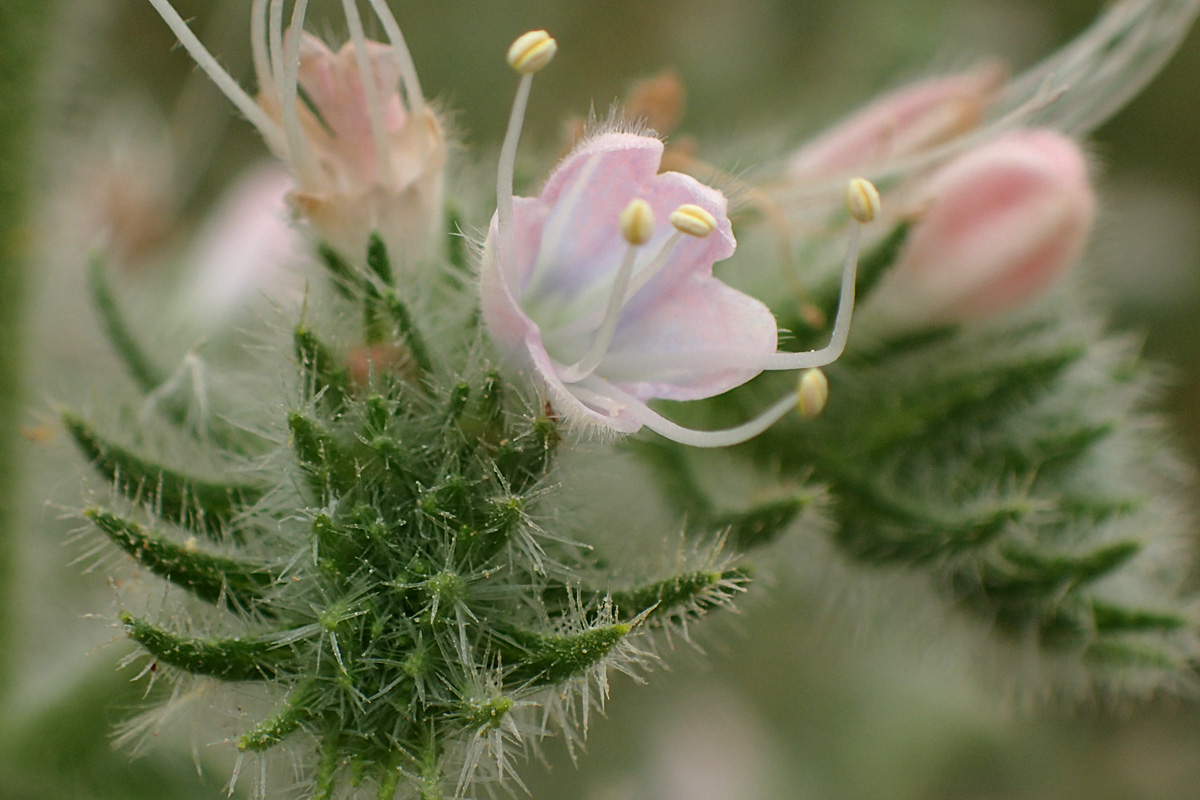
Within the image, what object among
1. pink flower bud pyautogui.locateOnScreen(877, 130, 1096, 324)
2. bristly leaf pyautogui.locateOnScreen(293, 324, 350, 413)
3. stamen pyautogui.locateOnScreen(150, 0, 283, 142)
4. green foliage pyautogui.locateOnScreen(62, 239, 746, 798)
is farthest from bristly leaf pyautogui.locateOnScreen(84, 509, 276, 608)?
pink flower bud pyautogui.locateOnScreen(877, 130, 1096, 324)

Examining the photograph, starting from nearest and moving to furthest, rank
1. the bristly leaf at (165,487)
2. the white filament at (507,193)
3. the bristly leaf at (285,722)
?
the bristly leaf at (285,722) → the white filament at (507,193) → the bristly leaf at (165,487)

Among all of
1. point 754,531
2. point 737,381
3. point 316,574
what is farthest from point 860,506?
point 316,574

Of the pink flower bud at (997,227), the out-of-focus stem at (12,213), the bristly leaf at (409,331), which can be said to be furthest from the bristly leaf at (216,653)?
the pink flower bud at (997,227)

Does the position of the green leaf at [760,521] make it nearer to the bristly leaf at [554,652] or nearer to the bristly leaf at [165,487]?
the bristly leaf at [554,652]

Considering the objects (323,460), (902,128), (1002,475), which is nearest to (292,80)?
(323,460)

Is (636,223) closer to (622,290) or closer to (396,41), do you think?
(622,290)
